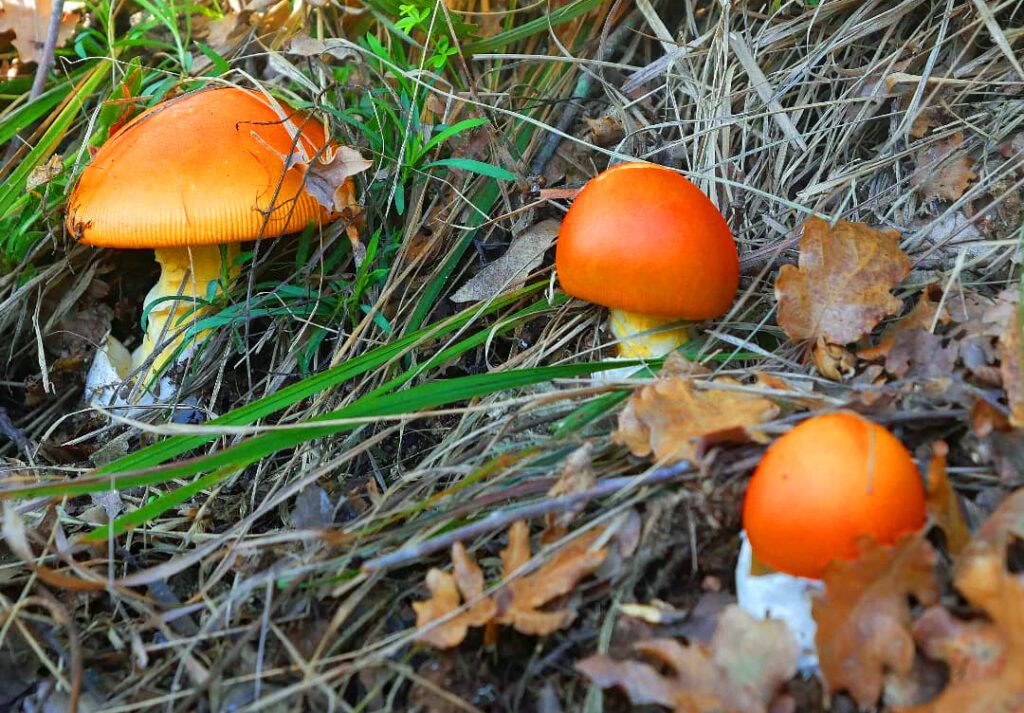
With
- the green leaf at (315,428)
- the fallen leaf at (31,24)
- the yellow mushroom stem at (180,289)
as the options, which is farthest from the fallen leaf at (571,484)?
the fallen leaf at (31,24)

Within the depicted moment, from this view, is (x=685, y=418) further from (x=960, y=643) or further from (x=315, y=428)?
(x=315, y=428)

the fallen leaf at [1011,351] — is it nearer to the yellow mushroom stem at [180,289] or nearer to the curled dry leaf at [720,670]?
the curled dry leaf at [720,670]

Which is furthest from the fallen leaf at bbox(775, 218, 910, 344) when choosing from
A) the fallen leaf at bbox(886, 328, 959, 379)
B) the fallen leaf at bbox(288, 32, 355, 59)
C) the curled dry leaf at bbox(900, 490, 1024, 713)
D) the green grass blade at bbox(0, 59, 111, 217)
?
the green grass blade at bbox(0, 59, 111, 217)

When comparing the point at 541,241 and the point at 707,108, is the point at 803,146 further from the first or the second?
the point at 541,241

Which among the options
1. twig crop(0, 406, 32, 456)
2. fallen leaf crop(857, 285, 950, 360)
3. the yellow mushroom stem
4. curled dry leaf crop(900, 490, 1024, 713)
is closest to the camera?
curled dry leaf crop(900, 490, 1024, 713)

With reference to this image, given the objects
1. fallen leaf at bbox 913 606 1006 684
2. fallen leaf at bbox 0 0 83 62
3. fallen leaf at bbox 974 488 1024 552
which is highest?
fallen leaf at bbox 0 0 83 62

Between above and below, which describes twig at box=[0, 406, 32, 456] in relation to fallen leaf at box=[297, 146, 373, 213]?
below

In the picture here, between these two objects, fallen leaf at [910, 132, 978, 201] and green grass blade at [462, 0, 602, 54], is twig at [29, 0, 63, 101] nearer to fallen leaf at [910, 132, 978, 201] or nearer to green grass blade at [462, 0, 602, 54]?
green grass blade at [462, 0, 602, 54]

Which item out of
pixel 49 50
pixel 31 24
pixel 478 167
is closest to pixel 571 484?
pixel 478 167
